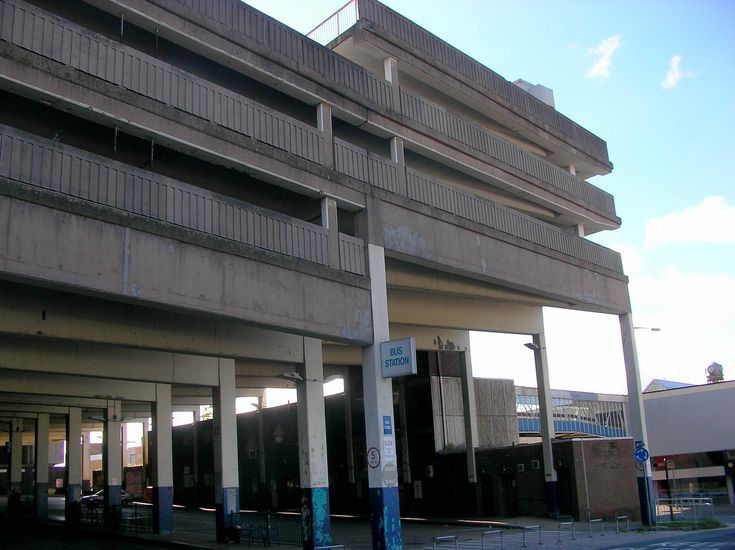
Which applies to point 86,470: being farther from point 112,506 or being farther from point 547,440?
point 547,440

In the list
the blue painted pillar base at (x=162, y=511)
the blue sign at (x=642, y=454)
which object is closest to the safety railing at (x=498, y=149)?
the blue sign at (x=642, y=454)

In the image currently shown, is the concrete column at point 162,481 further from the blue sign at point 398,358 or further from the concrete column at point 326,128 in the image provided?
the concrete column at point 326,128

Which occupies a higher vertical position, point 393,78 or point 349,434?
point 393,78

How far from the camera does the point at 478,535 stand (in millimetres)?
28594

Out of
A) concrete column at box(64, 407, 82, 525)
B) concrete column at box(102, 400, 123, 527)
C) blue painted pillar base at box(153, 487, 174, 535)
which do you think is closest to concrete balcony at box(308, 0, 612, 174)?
blue painted pillar base at box(153, 487, 174, 535)

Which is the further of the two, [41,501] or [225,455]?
[41,501]

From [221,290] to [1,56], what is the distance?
644cm

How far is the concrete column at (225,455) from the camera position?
89.8 ft

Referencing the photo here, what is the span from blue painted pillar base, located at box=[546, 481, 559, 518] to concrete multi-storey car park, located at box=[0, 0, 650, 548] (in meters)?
4.34

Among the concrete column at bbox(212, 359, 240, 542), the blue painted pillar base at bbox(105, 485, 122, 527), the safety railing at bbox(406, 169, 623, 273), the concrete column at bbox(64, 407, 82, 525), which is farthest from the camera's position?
the concrete column at bbox(64, 407, 82, 525)

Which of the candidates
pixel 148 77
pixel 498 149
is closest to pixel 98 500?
pixel 498 149

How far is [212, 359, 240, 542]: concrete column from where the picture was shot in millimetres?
27375

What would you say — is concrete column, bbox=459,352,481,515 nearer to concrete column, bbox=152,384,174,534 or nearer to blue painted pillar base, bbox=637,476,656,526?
blue painted pillar base, bbox=637,476,656,526

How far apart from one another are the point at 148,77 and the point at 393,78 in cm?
906
